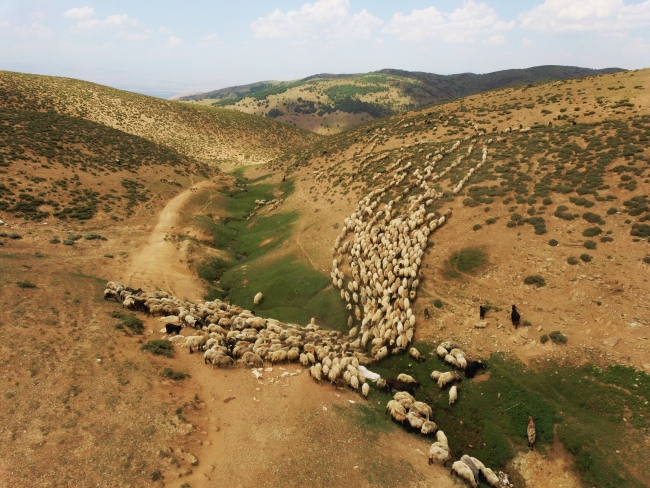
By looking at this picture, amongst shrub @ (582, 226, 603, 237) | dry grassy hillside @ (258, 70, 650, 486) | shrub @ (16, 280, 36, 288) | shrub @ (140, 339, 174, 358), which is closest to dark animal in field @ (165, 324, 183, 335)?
shrub @ (140, 339, 174, 358)

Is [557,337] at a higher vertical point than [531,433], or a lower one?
higher

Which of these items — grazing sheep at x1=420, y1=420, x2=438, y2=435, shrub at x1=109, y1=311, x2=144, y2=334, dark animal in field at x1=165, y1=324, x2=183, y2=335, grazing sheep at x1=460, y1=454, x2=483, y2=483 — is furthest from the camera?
dark animal in field at x1=165, y1=324, x2=183, y2=335

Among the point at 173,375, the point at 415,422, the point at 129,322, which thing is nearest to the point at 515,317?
the point at 415,422

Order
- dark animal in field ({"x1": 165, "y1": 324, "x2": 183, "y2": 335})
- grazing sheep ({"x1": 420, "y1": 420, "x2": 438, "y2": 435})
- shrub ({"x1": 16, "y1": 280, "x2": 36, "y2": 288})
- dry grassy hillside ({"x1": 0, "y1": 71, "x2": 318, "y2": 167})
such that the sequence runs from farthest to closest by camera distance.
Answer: dry grassy hillside ({"x1": 0, "y1": 71, "x2": 318, "y2": 167}), dark animal in field ({"x1": 165, "y1": 324, "x2": 183, "y2": 335}), shrub ({"x1": 16, "y1": 280, "x2": 36, "y2": 288}), grazing sheep ({"x1": 420, "y1": 420, "x2": 438, "y2": 435})

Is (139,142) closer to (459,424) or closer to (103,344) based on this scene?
(103,344)

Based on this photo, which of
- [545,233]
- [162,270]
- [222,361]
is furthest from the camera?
[162,270]

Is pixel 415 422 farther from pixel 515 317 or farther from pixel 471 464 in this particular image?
pixel 515 317

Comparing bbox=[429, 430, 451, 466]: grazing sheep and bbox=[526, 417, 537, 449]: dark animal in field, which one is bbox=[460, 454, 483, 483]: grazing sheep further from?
bbox=[526, 417, 537, 449]: dark animal in field

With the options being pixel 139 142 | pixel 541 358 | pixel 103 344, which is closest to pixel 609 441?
pixel 541 358
